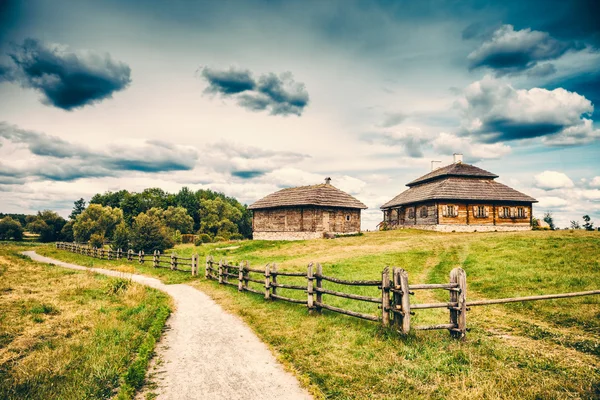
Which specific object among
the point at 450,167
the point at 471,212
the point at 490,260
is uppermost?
the point at 450,167

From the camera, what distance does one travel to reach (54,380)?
222 inches

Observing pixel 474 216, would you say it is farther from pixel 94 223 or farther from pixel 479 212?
pixel 94 223

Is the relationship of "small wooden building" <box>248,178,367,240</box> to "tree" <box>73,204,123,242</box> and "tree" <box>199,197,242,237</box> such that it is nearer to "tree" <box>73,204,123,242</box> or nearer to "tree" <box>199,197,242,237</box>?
"tree" <box>199,197,242,237</box>

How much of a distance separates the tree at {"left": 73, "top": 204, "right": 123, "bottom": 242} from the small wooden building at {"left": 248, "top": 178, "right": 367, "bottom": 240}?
38235 mm

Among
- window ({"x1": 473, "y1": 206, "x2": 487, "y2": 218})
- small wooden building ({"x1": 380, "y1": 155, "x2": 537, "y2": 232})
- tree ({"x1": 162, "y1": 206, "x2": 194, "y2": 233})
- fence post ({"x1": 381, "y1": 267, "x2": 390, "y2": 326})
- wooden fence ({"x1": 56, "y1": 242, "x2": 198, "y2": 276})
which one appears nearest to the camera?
fence post ({"x1": 381, "y1": 267, "x2": 390, "y2": 326})

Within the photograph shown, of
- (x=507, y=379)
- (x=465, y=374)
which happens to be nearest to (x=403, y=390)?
(x=465, y=374)

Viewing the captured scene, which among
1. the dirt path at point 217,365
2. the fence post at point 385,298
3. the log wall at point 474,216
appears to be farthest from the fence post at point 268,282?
the log wall at point 474,216

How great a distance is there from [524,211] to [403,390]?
3881cm

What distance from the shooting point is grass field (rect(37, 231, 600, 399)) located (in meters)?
5.30

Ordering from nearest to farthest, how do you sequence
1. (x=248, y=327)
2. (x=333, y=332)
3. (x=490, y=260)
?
(x=333, y=332)
(x=248, y=327)
(x=490, y=260)

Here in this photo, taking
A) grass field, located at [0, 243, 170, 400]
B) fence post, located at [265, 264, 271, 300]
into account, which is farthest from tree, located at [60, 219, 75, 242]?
fence post, located at [265, 264, 271, 300]

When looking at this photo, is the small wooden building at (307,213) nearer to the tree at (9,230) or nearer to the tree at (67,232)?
the tree at (67,232)

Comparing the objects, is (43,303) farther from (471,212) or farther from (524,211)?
(524,211)

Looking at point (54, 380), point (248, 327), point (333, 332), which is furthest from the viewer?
point (248, 327)
